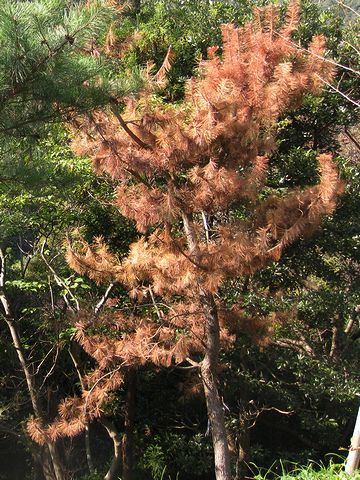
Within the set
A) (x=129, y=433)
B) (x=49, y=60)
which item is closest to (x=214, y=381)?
(x=129, y=433)

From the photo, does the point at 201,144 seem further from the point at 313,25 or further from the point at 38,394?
the point at 313,25

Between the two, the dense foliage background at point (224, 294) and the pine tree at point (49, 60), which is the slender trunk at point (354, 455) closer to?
the dense foliage background at point (224, 294)

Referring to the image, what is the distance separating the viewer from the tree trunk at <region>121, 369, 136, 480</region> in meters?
5.39

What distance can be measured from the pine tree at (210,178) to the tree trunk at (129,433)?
53.0 inches

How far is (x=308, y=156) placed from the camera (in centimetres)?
517

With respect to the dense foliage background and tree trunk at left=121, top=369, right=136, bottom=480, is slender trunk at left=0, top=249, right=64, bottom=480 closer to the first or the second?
the dense foliage background

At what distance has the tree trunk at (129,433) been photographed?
5.39 metres

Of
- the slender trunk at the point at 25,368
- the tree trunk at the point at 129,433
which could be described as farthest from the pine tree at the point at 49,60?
the tree trunk at the point at 129,433

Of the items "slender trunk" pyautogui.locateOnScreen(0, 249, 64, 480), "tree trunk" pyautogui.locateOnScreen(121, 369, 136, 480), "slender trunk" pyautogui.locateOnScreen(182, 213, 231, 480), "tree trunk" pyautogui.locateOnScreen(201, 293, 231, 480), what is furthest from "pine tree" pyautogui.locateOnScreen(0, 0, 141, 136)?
"tree trunk" pyautogui.locateOnScreen(121, 369, 136, 480)

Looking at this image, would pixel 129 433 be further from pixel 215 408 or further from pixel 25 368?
pixel 215 408

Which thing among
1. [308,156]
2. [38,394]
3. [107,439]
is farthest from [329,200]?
[107,439]

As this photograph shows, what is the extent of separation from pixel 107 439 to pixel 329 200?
416 centimetres

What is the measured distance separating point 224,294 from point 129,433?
1.80m

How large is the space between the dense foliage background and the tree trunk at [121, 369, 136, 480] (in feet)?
0.66
